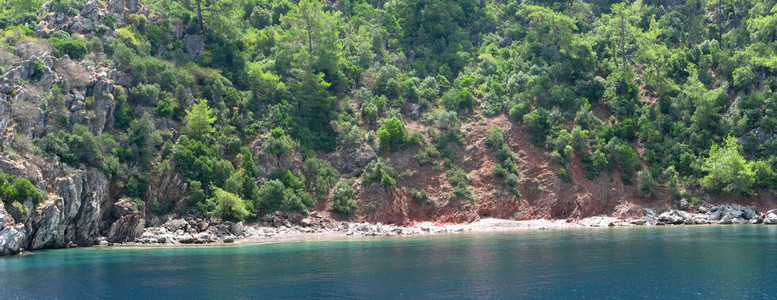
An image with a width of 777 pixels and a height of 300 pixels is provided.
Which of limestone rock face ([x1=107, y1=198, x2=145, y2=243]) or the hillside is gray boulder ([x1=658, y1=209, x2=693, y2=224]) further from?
limestone rock face ([x1=107, y1=198, x2=145, y2=243])

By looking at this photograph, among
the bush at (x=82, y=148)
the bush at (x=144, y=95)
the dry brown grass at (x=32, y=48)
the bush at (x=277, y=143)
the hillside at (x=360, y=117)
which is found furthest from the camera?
the bush at (x=277, y=143)

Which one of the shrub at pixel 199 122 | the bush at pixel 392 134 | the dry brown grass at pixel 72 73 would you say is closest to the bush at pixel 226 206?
the shrub at pixel 199 122

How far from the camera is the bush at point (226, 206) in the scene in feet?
221

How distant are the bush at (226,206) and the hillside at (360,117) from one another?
0.84ft

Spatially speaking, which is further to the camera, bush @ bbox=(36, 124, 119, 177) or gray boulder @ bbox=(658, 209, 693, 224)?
gray boulder @ bbox=(658, 209, 693, 224)

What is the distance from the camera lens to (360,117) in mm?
86938

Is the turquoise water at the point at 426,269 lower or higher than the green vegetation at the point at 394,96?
lower

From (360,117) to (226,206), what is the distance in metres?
25.8

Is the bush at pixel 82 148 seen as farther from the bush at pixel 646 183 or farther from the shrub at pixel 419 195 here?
the bush at pixel 646 183

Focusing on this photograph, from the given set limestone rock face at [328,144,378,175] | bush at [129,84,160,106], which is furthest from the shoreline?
bush at [129,84,160,106]

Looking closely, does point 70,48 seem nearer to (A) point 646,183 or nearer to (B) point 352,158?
(B) point 352,158

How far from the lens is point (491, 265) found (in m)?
43.6

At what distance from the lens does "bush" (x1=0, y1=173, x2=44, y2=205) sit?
173 feet

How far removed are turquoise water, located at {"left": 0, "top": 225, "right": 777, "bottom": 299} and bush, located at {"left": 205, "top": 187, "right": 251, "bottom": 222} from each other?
327 inches
